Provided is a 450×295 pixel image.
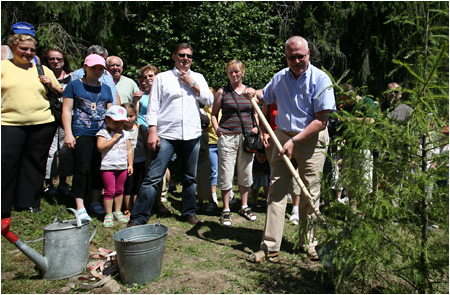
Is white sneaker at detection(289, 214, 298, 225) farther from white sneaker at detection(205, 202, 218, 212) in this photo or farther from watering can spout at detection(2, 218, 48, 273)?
watering can spout at detection(2, 218, 48, 273)

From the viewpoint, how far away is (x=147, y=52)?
1062 cm

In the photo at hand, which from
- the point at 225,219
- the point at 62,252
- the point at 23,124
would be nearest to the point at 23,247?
the point at 62,252

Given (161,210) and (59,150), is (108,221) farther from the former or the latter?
(59,150)

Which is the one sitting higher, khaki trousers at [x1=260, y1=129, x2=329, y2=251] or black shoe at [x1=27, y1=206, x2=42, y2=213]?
khaki trousers at [x1=260, y1=129, x2=329, y2=251]

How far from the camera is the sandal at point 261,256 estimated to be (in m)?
3.60

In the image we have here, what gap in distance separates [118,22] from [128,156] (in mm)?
7209

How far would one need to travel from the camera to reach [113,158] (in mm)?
4645

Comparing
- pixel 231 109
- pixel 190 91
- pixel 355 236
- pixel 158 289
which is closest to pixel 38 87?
pixel 190 91

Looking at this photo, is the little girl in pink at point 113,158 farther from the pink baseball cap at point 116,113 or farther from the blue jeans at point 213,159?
the blue jeans at point 213,159

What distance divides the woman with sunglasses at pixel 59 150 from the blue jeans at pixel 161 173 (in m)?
1.52

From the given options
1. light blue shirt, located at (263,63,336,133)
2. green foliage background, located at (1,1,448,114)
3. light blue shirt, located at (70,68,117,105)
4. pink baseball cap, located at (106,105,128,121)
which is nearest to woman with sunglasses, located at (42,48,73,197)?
light blue shirt, located at (70,68,117,105)

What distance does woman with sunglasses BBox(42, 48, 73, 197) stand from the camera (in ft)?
17.1

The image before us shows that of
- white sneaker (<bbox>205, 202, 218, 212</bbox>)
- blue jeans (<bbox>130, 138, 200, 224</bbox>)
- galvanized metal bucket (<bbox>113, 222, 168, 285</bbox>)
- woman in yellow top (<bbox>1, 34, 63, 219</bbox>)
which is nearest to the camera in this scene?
galvanized metal bucket (<bbox>113, 222, 168, 285</bbox>)

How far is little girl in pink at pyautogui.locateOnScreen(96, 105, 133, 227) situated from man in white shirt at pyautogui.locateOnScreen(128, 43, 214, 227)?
0.49 m
